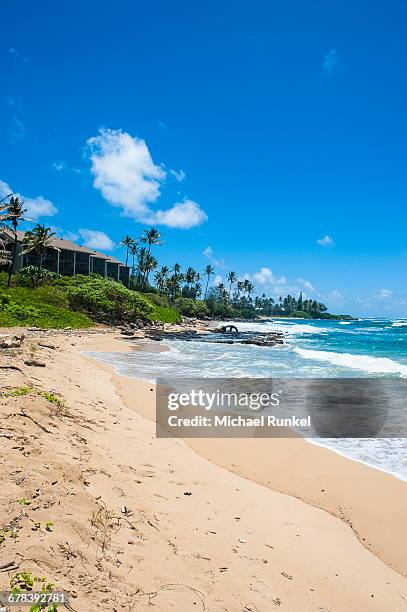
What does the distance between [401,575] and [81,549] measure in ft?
12.3

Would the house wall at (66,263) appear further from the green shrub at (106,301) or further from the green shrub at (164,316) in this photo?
the green shrub at (106,301)

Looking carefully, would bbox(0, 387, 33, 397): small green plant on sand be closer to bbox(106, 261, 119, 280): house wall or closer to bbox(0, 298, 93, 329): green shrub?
bbox(0, 298, 93, 329): green shrub

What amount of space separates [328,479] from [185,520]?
3587mm

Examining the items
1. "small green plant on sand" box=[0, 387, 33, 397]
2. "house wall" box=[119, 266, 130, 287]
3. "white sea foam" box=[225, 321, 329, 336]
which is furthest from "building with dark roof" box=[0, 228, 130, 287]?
"small green plant on sand" box=[0, 387, 33, 397]

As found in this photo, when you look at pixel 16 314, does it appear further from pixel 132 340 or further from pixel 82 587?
pixel 82 587

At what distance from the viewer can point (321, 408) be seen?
12453 millimetres

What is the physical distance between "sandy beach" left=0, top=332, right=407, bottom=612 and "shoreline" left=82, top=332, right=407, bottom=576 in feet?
0.11

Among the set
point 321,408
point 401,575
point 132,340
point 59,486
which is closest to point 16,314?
point 132,340

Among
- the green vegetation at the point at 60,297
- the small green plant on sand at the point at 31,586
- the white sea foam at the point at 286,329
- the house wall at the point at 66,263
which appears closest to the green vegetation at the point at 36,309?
the green vegetation at the point at 60,297

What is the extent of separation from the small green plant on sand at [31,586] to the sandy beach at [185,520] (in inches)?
2.9

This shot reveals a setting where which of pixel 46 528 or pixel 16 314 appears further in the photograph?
pixel 16 314

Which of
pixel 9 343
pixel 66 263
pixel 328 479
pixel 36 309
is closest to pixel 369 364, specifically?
pixel 328 479

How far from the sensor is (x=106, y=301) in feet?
139

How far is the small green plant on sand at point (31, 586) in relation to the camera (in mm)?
2648
